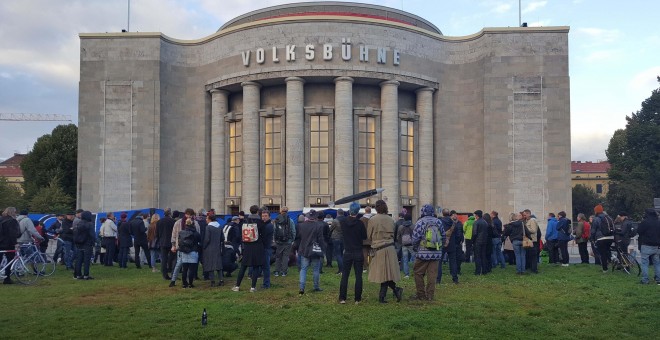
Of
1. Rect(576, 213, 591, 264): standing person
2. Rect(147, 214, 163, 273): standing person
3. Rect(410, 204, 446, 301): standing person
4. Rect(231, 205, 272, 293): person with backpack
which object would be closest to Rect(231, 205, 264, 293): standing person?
Rect(231, 205, 272, 293): person with backpack

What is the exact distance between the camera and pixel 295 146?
37250mm

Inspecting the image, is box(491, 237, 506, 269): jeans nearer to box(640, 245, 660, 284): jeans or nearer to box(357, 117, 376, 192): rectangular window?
box(640, 245, 660, 284): jeans

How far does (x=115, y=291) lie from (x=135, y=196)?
84.2 ft

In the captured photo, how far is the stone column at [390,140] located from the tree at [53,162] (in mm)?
33977

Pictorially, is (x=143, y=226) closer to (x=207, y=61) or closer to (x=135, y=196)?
(x=135, y=196)

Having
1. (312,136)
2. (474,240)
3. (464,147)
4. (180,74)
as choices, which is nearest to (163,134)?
(180,74)

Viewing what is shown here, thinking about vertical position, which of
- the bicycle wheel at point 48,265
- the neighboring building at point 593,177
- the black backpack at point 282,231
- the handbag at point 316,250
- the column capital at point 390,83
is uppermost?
the column capital at point 390,83

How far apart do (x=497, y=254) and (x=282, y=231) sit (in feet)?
27.3

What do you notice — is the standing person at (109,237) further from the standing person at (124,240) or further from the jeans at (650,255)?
the jeans at (650,255)

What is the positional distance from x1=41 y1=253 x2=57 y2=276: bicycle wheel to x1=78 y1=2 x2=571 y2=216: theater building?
1845cm

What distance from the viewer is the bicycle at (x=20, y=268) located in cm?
1591

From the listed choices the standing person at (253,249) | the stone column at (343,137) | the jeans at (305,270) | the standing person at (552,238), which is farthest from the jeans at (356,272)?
the stone column at (343,137)

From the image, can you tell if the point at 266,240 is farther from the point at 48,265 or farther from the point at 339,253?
the point at 48,265

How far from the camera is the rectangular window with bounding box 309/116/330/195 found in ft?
126
